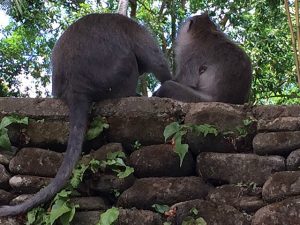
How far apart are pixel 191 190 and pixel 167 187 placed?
135 mm

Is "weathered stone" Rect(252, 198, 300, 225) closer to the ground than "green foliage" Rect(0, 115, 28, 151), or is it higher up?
closer to the ground

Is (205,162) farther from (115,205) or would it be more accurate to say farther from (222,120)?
(115,205)

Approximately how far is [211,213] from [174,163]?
40 centimetres

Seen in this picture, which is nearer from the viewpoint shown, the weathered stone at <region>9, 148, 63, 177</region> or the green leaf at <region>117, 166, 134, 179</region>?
the green leaf at <region>117, 166, 134, 179</region>

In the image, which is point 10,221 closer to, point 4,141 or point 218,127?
point 4,141

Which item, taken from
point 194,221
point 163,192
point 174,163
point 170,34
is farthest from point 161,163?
point 170,34

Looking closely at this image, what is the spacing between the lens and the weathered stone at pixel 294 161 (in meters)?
3.05

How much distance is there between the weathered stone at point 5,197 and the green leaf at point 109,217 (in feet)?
2.08

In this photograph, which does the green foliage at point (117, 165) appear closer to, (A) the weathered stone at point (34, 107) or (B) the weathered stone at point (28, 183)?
(B) the weathered stone at point (28, 183)

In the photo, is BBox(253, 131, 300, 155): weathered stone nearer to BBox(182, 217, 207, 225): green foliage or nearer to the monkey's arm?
BBox(182, 217, 207, 225): green foliage

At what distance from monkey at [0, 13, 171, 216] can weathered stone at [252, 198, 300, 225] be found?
115 centimetres

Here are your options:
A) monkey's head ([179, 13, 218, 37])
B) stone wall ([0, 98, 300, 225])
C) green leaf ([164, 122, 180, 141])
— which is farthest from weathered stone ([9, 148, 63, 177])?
monkey's head ([179, 13, 218, 37])

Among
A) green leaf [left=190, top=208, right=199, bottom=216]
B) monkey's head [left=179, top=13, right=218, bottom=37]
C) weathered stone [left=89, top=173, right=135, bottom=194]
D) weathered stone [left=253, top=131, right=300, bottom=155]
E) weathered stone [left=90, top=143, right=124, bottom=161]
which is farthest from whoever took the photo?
monkey's head [left=179, top=13, right=218, bottom=37]

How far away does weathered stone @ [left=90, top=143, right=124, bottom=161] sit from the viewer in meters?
3.36
